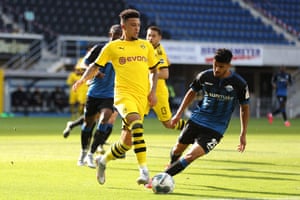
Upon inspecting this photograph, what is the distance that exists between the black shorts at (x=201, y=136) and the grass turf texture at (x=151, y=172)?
0.54 m

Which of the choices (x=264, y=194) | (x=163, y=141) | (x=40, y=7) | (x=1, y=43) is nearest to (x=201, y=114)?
(x=264, y=194)

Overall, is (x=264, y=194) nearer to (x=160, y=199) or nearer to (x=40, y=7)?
(x=160, y=199)

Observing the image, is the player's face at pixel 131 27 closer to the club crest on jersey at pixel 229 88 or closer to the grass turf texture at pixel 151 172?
the club crest on jersey at pixel 229 88

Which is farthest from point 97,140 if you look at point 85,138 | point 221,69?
point 221,69

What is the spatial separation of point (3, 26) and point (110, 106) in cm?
2632

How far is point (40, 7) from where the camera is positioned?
133ft

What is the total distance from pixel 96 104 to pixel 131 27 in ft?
11.0

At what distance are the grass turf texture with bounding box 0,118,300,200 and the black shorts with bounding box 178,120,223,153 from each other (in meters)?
0.54

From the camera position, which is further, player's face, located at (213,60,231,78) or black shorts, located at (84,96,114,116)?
black shorts, located at (84,96,114,116)

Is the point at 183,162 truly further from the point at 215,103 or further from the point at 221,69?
the point at 221,69

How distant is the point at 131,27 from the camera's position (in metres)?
10.6

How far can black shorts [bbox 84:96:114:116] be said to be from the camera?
44.7 ft

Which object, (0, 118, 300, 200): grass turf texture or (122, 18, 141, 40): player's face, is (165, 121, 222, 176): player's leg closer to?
(0, 118, 300, 200): grass turf texture

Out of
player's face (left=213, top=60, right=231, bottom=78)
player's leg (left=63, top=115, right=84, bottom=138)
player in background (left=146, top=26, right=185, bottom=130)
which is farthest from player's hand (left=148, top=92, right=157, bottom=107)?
player's leg (left=63, top=115, right=84, bottom=138)
